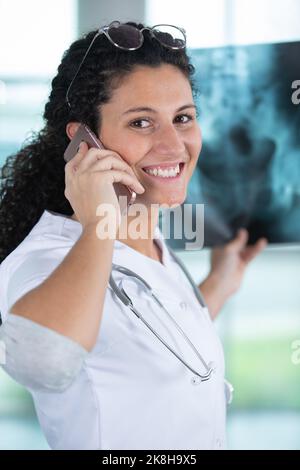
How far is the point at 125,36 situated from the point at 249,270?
147 centimetres

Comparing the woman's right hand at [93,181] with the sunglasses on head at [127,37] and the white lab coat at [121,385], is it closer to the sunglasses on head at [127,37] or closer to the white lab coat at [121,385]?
the white lab coat at [121,385]

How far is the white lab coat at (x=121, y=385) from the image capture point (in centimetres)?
100

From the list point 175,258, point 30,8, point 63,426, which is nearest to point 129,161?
point 175,258

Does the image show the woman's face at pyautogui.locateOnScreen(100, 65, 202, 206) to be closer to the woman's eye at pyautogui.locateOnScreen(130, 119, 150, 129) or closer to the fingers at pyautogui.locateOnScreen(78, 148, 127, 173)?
the woman's eye at pyautogui.locateOnScreen(130, 119, 150, 129)

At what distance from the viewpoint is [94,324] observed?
89cm

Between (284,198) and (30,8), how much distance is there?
119 cm

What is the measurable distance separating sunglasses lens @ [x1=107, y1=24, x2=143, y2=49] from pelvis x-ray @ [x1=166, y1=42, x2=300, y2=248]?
19.0 inches

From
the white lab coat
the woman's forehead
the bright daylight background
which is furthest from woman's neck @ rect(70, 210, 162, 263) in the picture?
the bright daylight background

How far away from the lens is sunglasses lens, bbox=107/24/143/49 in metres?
1.15

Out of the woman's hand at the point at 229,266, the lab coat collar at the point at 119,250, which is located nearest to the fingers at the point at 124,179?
the lab coat collar at the point at 119,250

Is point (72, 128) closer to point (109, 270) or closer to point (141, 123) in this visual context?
point (141, 123)

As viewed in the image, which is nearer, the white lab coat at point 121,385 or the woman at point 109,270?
the woman at point 109,270

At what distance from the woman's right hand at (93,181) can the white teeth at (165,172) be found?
0.34 ft
